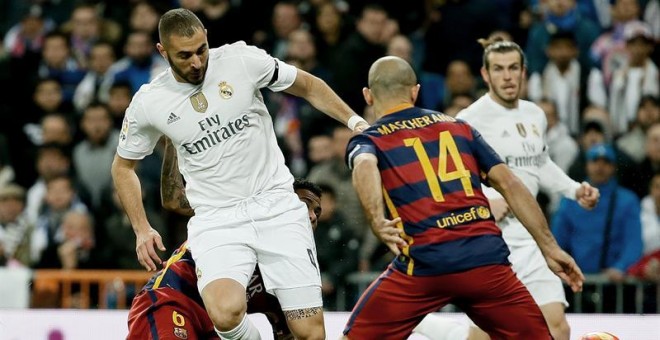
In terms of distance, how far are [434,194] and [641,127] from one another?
5.23 metres

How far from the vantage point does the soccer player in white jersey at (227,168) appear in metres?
6.64

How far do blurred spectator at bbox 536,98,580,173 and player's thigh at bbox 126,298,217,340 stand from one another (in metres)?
4.78

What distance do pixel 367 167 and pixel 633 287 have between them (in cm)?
442

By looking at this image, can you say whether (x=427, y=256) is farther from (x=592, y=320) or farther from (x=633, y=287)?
(x=633, y=287)

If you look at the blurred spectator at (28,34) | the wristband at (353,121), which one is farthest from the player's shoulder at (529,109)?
the blurred spectator at (28,34)

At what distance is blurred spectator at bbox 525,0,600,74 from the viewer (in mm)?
11828

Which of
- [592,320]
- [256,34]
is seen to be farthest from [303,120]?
[592,320]

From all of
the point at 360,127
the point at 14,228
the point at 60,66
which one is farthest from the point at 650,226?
the point at 60,66

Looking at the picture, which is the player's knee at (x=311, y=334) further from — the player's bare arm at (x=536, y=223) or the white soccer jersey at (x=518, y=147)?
the white soccer jersey at (x=518, y=147)

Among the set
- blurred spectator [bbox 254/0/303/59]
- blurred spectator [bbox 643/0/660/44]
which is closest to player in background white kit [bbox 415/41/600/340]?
blurred spectator [bbox 643/0/660/44]

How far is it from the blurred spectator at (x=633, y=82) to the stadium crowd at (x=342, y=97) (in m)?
0.01

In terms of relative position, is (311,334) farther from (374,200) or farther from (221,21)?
(221,21)

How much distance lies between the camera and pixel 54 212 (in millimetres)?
11852

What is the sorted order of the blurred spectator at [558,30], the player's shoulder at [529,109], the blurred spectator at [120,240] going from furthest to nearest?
the blurred spectator at [558,30] → the blurred spectator at [120,240] → the player's shoulder at [529,109]
